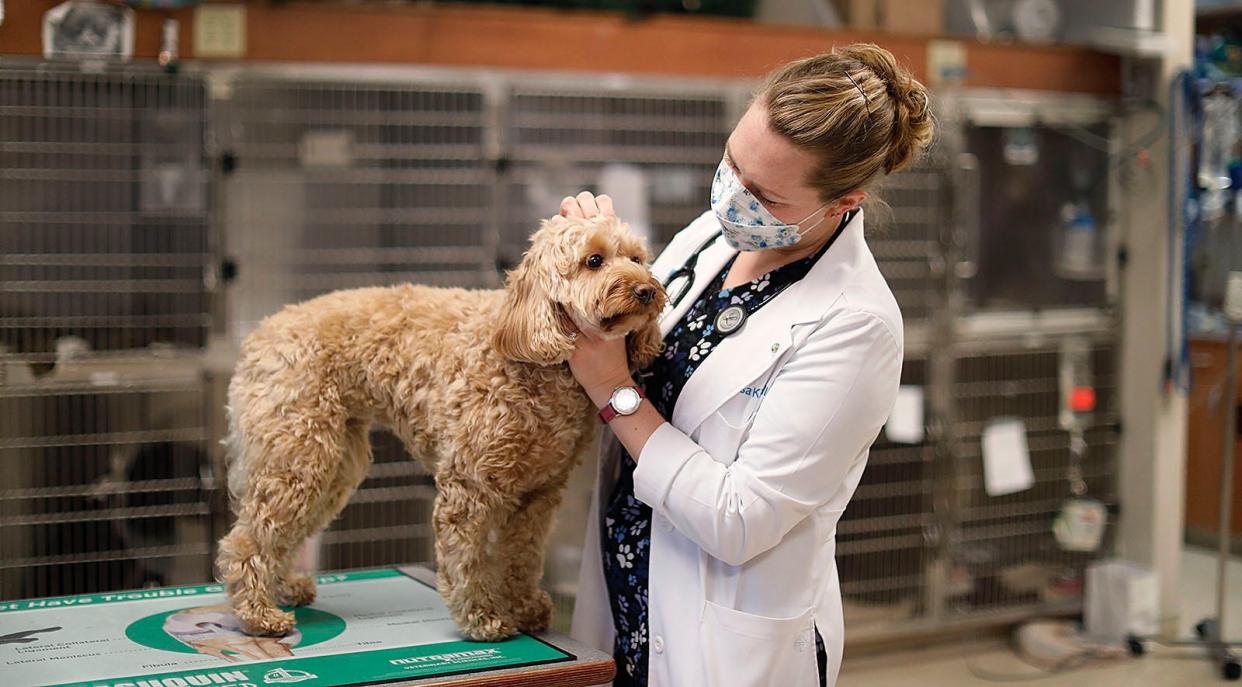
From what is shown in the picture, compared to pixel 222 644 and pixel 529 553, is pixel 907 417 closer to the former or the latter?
pixel 529 553

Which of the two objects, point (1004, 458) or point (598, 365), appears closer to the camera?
point (598, 365)

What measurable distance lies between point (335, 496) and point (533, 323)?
0.49 meters

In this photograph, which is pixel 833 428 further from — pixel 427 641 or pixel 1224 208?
pixel 1224 208

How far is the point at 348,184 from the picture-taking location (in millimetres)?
3600


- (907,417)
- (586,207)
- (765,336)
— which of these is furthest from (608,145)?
(765,336)

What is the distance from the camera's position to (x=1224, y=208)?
197 inches

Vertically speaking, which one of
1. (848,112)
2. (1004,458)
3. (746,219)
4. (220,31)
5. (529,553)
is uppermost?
(220,31)

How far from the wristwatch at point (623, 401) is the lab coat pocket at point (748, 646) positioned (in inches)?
12.4

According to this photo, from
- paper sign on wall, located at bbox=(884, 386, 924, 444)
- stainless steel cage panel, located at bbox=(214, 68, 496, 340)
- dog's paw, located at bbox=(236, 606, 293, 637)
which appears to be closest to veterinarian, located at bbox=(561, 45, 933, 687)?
dog's paw, located at bbox=(236, 606, 293, 637)

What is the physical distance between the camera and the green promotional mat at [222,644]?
165 centimetres

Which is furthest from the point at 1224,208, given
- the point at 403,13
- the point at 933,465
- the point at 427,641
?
the point at 427,641

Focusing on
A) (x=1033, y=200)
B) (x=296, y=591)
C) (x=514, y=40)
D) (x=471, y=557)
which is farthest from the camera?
(x=1033, y=200)

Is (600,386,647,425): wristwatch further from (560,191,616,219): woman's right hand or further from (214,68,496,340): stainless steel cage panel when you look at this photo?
(214,68,496,340): stainless steel cage panel

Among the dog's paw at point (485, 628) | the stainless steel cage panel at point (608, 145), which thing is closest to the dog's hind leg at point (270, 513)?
the dog's paw at point (485, 628)
